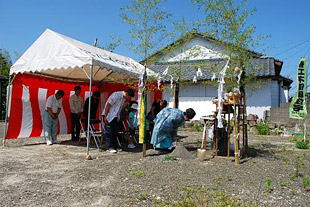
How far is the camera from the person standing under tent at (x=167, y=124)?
18.9 feet

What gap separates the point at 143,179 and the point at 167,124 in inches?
85.8

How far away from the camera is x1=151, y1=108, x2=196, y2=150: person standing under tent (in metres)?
5.76

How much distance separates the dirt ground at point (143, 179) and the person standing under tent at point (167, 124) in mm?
428

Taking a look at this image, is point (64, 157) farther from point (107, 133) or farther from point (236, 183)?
point (236, 183)

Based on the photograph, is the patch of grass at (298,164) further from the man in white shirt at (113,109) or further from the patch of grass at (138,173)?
the man in white shirt at (113,109)

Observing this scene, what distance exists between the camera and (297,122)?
10.7m

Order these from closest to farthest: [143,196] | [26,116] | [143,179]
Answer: [143,196]
[143,179]
[26,116]

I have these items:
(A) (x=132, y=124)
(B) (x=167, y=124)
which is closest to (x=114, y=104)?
(B) (x=167, y=124)

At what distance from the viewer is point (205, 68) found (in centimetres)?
710

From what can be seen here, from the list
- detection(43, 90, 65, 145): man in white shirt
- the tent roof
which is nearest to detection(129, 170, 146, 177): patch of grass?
the tent roof

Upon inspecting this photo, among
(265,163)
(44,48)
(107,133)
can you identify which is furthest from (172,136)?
(44,48)

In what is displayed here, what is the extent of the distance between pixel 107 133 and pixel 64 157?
1.08m

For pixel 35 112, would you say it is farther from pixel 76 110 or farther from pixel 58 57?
pixel 58 57

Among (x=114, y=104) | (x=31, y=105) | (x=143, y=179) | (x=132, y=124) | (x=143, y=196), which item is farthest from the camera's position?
(x=31, y=105)
